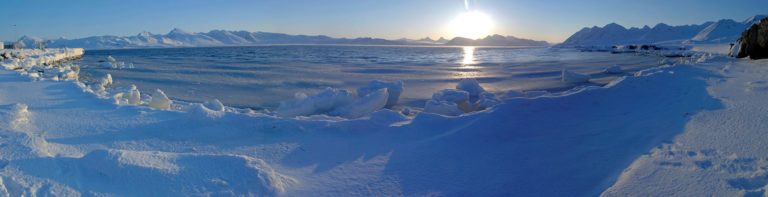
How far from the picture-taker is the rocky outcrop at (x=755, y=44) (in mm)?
13531

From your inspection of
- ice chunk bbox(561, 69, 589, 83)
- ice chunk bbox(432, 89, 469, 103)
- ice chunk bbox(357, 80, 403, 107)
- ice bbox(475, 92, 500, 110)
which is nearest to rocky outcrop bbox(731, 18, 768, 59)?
ice chunk bbox(561, 69, 589, 83)

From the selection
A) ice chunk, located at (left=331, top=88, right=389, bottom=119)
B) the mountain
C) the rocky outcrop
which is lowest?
ice chunk, located at (left=331, top=88, right=389, bottom=119)

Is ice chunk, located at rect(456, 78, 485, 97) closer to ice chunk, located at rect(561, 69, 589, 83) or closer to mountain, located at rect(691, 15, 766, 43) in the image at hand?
ice chunk, located at rect(561, 69, 589, 83)

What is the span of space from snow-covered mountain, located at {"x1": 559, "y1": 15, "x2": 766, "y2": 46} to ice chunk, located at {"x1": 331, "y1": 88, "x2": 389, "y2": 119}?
81948mm

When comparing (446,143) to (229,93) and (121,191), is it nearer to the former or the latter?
(121,191)

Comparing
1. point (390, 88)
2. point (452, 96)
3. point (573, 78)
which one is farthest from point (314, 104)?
point (573, 78)

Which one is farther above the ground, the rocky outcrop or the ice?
the rocky outcrop

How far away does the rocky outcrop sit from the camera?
1353 centimetres

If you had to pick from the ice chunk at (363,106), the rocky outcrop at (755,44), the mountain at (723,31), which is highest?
the mountain at (723,31)

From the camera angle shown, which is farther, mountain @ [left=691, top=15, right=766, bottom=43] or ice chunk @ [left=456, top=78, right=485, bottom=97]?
mountain @ [left=691, top=15, right=766, bottom=43]

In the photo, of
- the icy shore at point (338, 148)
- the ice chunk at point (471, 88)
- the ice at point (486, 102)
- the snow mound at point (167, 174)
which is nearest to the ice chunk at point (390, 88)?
the ice chunk at point (471, 88)

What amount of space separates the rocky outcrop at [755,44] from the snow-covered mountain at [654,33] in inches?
2696

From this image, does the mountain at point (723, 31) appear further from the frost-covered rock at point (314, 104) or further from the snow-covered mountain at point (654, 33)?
the frost-covered rock at point (314, 104)

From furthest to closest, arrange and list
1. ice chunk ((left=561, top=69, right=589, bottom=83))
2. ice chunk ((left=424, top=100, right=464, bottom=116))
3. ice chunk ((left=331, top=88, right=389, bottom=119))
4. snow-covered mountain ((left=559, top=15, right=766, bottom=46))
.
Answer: snow-covered mountain ((left=559, top=15, right=766, bottom=46))
ice chunk ((left=561, top=69, right=589, bottom=83))
ice chunk ((left=331, top=88, right=389, bottom=119))
ice chunk ((left=424, top=100, right=464, bottom=116))
